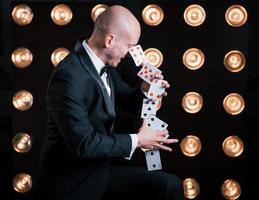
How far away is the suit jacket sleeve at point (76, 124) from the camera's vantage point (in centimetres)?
147

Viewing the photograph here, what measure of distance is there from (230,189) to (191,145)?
323mm

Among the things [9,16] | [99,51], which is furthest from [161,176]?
[9,16]

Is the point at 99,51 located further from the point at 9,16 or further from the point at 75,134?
the point at 9,16

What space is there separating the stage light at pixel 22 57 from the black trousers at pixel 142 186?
31.2 inches

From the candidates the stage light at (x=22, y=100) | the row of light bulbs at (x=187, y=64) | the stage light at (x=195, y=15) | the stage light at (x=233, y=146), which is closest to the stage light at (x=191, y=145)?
the row of light bulbs at (x=187, y=64)

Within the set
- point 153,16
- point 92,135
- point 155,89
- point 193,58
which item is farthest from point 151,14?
point 92,135

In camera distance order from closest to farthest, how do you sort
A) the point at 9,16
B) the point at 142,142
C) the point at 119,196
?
the point at 142,142 → the point at 119,196 → the point at 9,16

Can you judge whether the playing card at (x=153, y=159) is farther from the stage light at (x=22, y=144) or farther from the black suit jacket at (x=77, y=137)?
the stage light at (x=22, y=144)

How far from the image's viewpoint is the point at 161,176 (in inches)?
66.6

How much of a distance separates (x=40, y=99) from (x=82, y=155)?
2.67 feet

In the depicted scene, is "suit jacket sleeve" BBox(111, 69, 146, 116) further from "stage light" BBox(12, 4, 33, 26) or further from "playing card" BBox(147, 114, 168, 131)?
"stage light" BBox(12, 4, 33, 26)

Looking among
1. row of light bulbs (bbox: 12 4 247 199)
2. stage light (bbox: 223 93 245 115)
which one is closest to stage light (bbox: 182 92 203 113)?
row of light bulbs (bbox: 12 4 247 199)

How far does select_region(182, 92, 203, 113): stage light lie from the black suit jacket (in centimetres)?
A: 64

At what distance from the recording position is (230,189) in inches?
90.4
